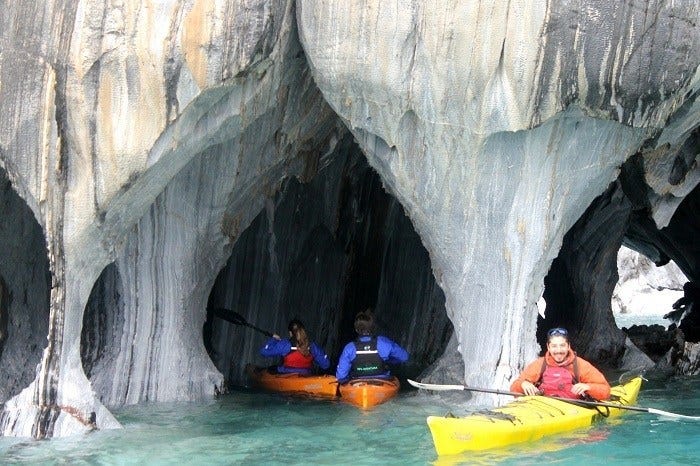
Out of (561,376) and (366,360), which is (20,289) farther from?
(561,376)

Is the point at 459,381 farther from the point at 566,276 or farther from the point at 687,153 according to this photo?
the point at 566,276

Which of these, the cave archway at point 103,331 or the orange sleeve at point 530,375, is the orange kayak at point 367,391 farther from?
the cave archway at point 103,331

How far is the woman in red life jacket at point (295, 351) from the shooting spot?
1036 centimetres

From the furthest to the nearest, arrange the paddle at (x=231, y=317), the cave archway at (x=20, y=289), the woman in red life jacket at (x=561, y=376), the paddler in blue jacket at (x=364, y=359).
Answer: the paddle at (x=231, y=317)
the cave archway at (x=20, y=289)
the paddler in blue jacket at (x=364, y=359)
the woman in red life jacket at (x=561, y=376)

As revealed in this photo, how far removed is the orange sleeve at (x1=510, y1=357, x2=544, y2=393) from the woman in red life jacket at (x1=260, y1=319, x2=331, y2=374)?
316 centimetres

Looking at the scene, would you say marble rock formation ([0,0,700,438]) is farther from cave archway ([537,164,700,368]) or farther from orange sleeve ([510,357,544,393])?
cave archway ([537,164,700,368])

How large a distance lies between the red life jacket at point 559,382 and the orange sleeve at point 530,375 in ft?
0.19

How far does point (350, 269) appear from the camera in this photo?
42.5ft

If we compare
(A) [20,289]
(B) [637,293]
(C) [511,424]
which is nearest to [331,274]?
(A) [20,289]

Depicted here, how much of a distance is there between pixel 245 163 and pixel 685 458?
475 centimetres

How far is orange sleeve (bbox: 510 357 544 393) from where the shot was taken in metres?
7.57

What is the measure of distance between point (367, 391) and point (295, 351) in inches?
65.1

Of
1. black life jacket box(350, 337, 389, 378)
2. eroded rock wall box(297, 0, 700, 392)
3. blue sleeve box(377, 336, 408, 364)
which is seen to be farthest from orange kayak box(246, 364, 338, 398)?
eroded rock wall box(297, 0, 700, 392)

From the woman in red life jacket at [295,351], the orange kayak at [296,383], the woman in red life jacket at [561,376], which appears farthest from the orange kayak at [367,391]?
the woman in red life jacket at [561,376]
